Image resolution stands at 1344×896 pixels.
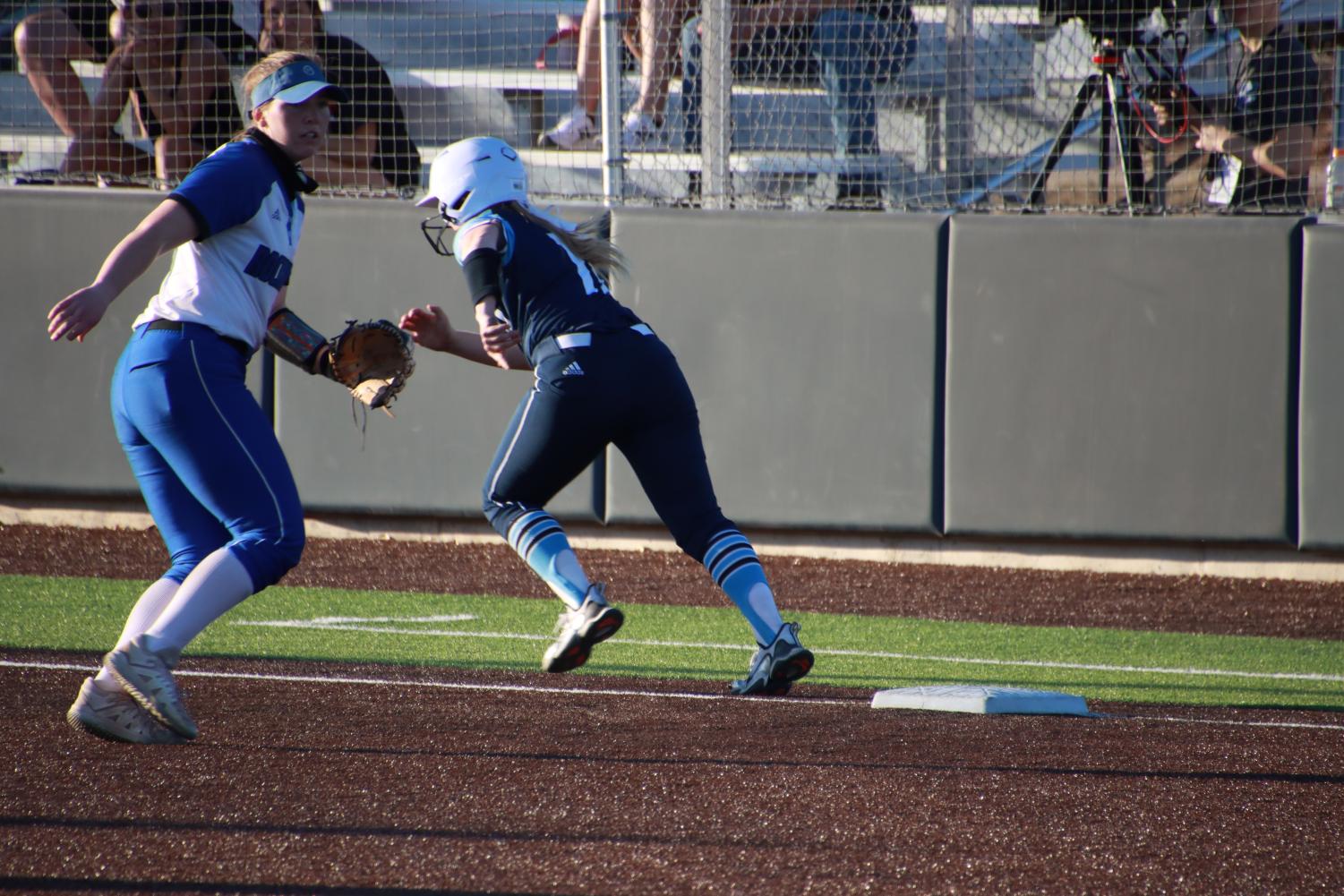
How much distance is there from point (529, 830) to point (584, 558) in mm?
5618

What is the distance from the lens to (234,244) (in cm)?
380

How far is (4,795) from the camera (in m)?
3.29

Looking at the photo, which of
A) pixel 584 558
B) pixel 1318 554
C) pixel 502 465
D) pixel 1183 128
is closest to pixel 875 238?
pixel 1183 128

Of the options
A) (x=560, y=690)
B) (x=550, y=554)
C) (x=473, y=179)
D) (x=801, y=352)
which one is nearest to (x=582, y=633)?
(x=550, y=554)

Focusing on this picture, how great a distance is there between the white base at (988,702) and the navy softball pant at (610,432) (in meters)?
0.92

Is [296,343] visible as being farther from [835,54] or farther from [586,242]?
[835,54]

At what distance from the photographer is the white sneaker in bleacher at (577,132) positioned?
9656 mm

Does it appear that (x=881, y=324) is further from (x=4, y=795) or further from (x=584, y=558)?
(x=4, y=795)

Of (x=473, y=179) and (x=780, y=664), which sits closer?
(x=780, y=664)

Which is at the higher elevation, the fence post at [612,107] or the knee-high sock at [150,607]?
the fence post at [612,107]

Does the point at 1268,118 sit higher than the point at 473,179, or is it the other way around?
the point at 1268,118

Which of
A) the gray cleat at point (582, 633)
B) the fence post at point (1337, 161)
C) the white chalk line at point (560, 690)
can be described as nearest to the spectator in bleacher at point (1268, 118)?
the fence post at point (1337, 161)

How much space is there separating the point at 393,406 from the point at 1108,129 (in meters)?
4.87

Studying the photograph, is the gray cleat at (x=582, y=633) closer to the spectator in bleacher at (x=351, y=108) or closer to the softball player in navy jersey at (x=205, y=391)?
the softball player in navy jersey at (x=205, y=391)
